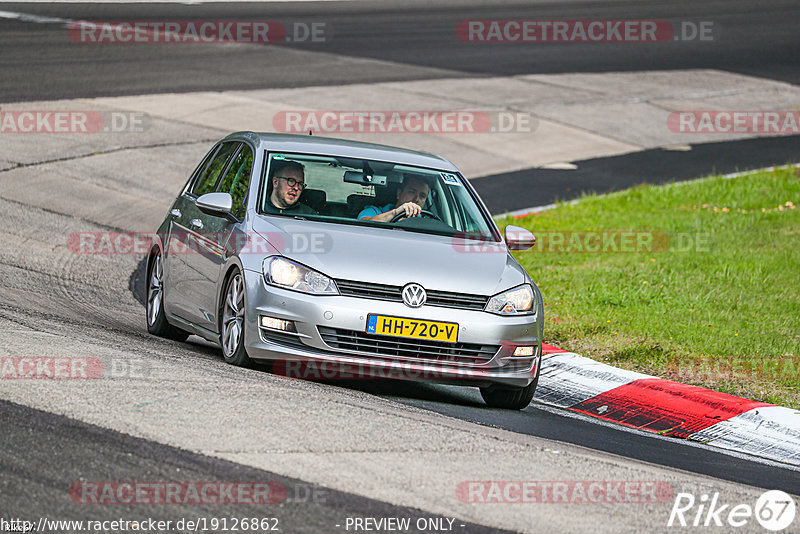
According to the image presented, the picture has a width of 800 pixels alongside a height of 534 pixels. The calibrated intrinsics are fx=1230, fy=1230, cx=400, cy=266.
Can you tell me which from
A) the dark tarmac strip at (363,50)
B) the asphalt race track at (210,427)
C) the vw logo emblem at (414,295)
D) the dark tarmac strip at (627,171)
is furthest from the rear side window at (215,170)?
the dark tarmac strip at (363,50)

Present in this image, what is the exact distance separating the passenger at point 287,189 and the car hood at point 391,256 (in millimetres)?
194

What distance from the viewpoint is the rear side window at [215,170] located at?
30.5 ft

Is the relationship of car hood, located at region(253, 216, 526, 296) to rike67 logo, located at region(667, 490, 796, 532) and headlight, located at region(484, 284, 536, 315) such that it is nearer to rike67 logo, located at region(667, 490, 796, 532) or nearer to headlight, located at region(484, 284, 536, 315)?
headlight, located at region(484, 284, 536, 315)

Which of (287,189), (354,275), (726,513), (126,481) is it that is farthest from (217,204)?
(726,513)

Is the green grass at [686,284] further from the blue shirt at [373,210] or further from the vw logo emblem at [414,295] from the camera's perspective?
the vw logo emblem at [414,295]

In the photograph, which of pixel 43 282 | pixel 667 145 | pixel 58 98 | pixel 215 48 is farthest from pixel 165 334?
pixel 215 48

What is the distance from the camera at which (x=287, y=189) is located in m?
8.48

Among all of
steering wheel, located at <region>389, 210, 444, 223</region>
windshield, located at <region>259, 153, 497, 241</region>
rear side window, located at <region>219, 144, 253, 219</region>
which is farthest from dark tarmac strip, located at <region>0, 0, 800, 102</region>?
steering wheel, located at <region>389, 210, 444, 223</region>

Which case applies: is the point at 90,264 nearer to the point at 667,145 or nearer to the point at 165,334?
the point at 165,334

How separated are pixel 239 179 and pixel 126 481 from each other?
3962 millimetres

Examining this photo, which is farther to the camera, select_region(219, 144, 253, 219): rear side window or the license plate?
select_region(219, 144, 253, 219): rear side window

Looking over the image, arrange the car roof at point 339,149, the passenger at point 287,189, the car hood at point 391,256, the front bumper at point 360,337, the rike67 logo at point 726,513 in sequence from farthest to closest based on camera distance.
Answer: the car roof at point 339,149, the passenger at point 287,189, the car hood at point 391,256, the front bumper at point 360,337, the rike67 logo at point 726,513

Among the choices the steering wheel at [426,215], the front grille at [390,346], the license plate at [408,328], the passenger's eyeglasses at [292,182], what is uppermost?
the passenger's eyeglasses at [292,182]

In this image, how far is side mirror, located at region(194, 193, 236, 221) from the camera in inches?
323
